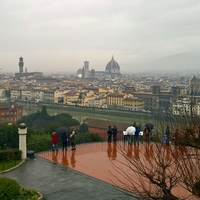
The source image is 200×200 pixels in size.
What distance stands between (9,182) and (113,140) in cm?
451

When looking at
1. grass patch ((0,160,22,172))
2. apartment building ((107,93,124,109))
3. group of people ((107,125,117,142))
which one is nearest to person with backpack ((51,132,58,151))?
grass patch ((0,160,22,172))

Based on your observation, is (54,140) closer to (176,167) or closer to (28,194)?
(28,194)

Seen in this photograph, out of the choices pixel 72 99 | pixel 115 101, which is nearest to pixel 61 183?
pixel 115 101

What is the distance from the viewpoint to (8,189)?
4555mm

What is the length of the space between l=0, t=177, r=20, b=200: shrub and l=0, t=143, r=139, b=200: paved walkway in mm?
569

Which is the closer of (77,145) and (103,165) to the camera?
(103,165)

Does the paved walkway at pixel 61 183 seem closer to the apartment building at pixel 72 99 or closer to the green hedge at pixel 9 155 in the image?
the green hedge at pixel 9 155

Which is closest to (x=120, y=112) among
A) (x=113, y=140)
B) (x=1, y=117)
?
(x=1, y=117)

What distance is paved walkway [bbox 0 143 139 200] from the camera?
5078 mm

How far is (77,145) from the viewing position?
875 centimetres

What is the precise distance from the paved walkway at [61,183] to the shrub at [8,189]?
569 mm

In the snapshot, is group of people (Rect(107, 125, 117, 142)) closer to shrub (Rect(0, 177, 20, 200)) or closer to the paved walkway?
the paved walkway

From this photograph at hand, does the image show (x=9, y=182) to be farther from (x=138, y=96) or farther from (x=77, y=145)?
(x=138, y=96)

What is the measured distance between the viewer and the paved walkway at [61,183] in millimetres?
5078
